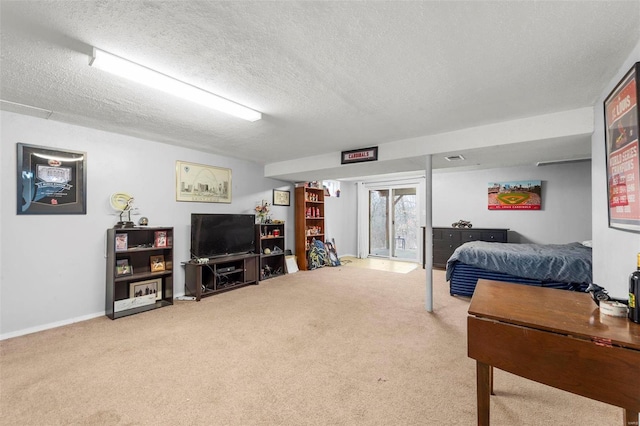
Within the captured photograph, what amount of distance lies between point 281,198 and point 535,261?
4.57m

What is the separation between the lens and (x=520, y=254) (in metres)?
3.81

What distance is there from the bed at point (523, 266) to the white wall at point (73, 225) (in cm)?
436

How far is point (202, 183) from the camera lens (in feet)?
14.7

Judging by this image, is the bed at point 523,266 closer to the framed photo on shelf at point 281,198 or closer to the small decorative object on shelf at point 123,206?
the framed photo on shelf at point 281,198

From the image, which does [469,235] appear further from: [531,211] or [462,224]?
[531,211]

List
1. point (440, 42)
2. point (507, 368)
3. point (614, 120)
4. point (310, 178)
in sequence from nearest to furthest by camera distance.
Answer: point (507, 368) → point (440, 42) → point (614, 120) → point (310, 178)

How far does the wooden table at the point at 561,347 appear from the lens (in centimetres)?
113

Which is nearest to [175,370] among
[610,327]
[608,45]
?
[610,327]

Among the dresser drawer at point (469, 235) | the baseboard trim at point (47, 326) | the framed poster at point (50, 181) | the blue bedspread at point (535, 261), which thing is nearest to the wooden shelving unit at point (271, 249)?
the baseboard trim at point (47, 326)

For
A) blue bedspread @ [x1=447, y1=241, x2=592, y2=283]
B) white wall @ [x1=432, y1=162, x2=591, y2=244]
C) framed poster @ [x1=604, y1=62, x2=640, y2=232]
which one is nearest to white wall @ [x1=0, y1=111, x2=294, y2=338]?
blue bedspread @ [x1=447, y1=241, x2=592, y2=283]

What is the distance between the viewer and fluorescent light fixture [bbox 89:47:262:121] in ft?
5.78

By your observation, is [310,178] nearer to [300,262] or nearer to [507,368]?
[300,262]

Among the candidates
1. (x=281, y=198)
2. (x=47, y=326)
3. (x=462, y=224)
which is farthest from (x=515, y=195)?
(x=47, y=326)

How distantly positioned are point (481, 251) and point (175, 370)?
13.5ft
